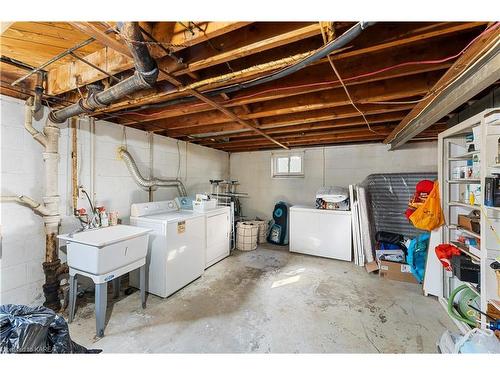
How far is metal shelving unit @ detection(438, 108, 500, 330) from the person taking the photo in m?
1.58

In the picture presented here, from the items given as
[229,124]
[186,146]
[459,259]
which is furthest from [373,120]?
[186,146]

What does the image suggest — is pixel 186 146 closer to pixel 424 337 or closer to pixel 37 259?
pixel 37 259

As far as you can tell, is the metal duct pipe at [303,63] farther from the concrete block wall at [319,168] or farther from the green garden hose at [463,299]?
the concrete block wall at [319,168]

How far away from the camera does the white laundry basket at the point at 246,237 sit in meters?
4.11

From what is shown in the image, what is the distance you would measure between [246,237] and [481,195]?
330 cm

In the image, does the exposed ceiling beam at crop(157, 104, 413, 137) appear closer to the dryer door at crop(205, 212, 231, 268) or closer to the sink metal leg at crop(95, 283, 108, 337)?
the dryer door at crop(205, 212, 231, 268)

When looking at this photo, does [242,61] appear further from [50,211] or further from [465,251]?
[465,251]

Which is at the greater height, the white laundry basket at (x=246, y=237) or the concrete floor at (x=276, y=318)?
the white laundry basket at (x=246, y=237)

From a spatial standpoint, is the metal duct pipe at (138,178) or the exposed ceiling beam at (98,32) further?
the metal duct pipe at (138,178)

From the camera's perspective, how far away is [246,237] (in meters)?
4.11

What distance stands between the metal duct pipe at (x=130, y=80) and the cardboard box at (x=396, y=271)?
3684 mm

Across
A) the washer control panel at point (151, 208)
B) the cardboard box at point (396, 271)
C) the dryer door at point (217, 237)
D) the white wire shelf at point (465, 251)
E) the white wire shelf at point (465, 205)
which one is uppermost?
the white wire shelf at point (465, 205)

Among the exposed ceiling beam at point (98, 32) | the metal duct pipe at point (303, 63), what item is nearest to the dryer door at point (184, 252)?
the metal duct pipe at point (303, 63)

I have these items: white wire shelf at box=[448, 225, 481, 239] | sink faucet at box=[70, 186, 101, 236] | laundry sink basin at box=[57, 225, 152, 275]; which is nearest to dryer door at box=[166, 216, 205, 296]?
laundry sink basin at box=[57, 225, 152, 275]
